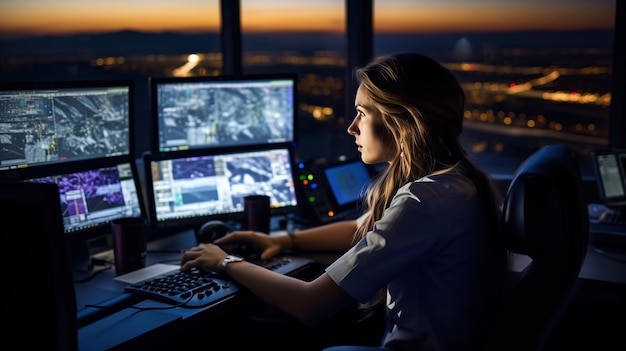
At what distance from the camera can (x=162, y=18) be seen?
3.07m

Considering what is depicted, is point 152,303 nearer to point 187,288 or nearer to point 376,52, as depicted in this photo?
point 187,288

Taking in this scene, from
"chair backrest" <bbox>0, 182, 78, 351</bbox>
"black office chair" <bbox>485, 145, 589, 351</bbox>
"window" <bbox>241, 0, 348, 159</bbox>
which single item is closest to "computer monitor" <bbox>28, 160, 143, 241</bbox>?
"chair backrest" <bbox>0, 182, 78, 351</bbox>

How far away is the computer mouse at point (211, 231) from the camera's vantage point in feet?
7.11

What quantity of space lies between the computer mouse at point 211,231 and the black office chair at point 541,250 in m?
1.21

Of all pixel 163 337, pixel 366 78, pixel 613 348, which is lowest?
pixel 613 348

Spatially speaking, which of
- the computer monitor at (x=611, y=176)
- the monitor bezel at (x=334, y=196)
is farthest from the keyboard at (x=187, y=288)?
the computer monitor at (x=611, y=176)

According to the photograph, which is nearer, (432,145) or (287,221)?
(432,145)

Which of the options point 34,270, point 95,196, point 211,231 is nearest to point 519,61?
point 211,231

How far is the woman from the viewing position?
4.42 ft

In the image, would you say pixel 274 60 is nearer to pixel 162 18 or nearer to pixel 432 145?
pixel 162 18

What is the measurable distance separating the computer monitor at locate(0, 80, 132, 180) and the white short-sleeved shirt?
1017 mm

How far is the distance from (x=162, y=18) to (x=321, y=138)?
1.07 m

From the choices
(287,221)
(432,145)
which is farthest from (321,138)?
(432,145)

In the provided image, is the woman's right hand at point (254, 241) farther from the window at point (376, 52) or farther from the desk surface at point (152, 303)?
the window at point (376, 52)
